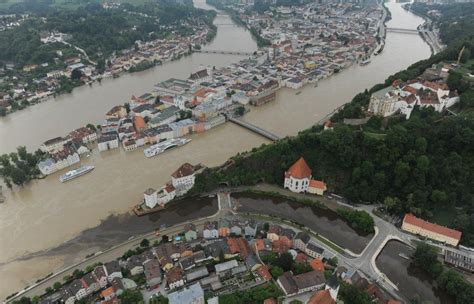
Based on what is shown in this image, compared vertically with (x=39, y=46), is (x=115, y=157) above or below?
below

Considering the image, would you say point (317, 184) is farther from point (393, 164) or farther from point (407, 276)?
Answer: point (407, 276)

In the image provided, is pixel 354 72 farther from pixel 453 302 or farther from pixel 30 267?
pixel 30 267

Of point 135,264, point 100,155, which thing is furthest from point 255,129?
point 135,264

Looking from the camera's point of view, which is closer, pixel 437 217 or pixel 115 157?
pixel 437 217

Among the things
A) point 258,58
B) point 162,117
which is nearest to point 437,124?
point 162,117

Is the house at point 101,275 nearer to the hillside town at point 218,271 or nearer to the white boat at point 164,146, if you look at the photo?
the hillside town at point 218,271

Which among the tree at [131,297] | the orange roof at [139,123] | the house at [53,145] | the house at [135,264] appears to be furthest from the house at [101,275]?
the orange roof at [139,123]

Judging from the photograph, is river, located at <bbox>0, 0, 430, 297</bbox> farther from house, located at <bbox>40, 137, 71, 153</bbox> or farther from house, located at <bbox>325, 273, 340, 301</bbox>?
house, located at <bbox>325, 273, 340, 301</bbox>
